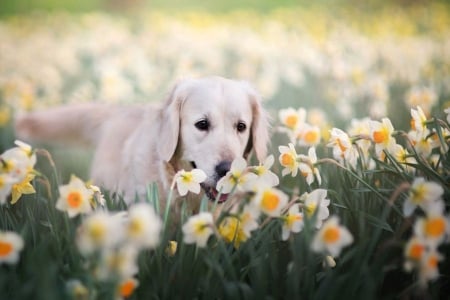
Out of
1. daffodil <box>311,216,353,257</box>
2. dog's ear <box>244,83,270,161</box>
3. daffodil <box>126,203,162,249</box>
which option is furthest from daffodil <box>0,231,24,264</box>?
dog's ear <box>244,83,270,161</box>

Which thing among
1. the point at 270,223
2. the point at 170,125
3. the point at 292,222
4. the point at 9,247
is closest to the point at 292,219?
the point at 292,222

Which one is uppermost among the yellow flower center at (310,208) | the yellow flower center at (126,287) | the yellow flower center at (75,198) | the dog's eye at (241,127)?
the dog's eye at (241,127)

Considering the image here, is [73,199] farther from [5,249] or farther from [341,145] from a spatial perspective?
[341,145]

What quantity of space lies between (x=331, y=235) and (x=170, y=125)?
1525 millimetres

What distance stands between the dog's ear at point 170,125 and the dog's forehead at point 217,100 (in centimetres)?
4

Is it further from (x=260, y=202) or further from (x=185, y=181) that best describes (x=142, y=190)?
(x=260, y=202)

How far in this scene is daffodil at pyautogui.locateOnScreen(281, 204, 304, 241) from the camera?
5.97ft

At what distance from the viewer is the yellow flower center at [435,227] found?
1.49 meters

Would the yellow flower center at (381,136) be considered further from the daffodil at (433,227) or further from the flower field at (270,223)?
the daffodil at (433,227)

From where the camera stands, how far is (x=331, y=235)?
5.10ft

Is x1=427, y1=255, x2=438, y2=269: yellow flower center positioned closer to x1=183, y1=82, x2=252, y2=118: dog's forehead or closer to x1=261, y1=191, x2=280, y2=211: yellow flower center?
x1=261, y1=191, x2=280, y2=211: yellow flower center

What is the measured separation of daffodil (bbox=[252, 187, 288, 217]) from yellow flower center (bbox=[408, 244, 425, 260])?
14.8 inches

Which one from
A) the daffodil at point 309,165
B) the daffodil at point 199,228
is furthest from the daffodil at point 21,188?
the daffodil at point 309,165

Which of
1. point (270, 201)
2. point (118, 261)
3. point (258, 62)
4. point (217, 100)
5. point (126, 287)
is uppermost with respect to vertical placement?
point (258, 62)
